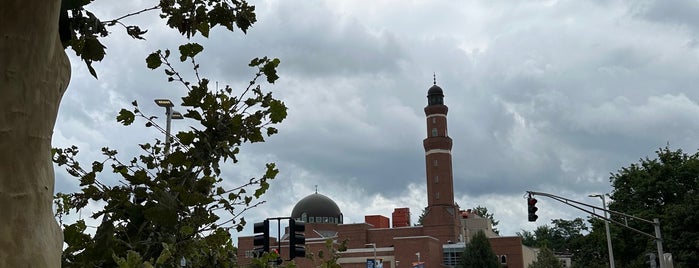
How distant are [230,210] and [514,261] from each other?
69.4 meters

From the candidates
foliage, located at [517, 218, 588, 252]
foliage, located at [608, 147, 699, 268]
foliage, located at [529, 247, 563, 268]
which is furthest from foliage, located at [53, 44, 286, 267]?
foliage, located at [517, 218, 588, 252]

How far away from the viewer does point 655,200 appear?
4144cm

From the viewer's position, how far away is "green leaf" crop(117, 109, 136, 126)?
3049mm

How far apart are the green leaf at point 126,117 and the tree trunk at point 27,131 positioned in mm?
1102

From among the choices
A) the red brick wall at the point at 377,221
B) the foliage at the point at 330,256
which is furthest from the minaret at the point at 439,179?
the foliage at the point at 330,256

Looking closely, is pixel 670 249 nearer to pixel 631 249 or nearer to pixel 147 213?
pixel 631 249

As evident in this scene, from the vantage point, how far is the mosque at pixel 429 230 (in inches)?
2608

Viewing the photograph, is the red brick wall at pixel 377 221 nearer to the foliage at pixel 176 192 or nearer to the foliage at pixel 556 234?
the foliage at pixel 556 234

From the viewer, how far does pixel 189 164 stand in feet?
9.36

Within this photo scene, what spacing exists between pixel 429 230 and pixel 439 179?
5701 mm

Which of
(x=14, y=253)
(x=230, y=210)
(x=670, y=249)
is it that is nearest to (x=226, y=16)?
(x=230, y=210)

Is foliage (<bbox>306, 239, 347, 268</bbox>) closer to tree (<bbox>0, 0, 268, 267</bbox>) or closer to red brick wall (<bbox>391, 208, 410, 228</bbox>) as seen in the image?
tree (<bbox>0, 0, 268, 267</bbox>)

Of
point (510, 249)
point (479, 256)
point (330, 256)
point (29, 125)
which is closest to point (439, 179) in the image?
point (510, 249)

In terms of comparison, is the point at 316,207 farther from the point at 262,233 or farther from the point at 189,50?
the point at 189,50
